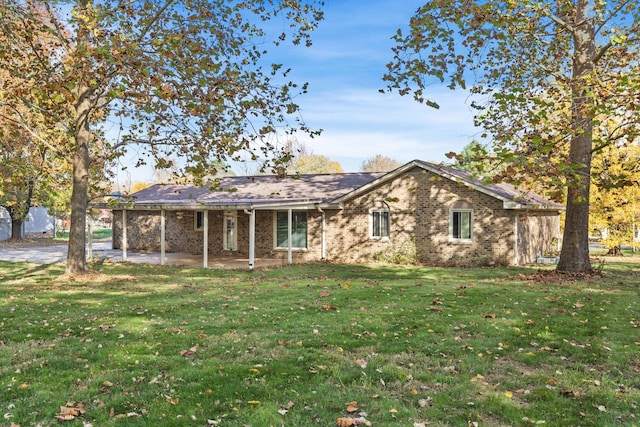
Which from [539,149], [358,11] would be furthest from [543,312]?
[358,11]

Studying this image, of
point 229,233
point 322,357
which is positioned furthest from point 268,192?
point 322,357

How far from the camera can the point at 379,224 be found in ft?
67.4

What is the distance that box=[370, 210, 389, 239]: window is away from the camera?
20375mm

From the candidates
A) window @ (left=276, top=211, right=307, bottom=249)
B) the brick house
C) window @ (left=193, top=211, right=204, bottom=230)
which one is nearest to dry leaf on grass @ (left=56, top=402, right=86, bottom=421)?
the brick house

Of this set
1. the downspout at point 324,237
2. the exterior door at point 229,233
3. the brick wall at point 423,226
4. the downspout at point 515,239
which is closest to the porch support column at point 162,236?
the exterior door at point 229,233

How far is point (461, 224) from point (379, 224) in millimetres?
3501

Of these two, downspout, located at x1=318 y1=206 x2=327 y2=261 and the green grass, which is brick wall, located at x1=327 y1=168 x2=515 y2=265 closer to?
downspout, located at x1=318 y1=206 x2=327 y2=261

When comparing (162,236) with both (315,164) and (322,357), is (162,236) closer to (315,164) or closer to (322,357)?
(322,357)

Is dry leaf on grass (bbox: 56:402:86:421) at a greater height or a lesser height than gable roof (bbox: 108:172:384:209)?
lesser

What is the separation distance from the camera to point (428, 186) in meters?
19.5

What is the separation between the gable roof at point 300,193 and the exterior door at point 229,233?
1.09 m

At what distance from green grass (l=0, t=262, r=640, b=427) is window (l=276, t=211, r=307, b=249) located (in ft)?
33.4

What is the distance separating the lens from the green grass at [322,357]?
14.3ft

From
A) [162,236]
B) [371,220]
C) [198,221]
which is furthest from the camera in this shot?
[198,221]
